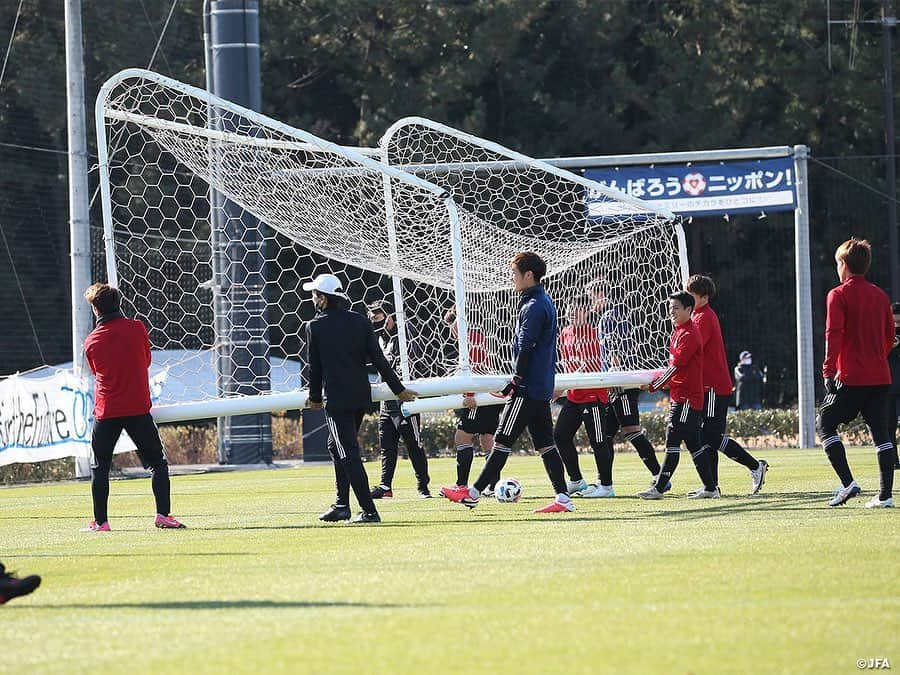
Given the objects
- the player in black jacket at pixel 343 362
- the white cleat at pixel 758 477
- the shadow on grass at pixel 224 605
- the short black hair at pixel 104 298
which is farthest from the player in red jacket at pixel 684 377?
the shadow on grass at pixel 224 605

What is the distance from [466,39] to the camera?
146 ft

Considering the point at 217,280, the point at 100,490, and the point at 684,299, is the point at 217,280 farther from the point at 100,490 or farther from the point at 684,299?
the point at 684,299

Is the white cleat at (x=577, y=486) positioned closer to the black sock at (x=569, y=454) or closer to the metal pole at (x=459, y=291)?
the black sock at (x=569, y=454)

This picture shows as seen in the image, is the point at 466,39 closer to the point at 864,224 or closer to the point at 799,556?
the point at 864,224

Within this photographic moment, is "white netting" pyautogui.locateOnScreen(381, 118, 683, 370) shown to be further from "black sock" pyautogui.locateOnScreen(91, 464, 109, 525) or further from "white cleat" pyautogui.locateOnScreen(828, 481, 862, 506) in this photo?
"black sock" pyautogui.locateOnScreen(91, 464, 109, 525)

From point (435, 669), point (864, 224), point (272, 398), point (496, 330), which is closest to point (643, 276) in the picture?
point (496, 330)

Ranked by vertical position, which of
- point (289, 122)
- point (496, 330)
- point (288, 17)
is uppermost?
point (288, 17)

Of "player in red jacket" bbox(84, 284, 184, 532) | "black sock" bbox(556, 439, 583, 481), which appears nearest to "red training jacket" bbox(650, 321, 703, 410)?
"black sock" bbox(556, 439, 583, 481)

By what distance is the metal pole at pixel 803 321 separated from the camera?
2684cm

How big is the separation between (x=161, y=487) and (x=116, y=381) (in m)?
1.02

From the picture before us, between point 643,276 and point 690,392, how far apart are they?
13.4ft

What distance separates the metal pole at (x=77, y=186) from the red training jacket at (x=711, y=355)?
39.4 feet

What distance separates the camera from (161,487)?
13.3 m

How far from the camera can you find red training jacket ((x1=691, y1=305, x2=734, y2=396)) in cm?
1452
